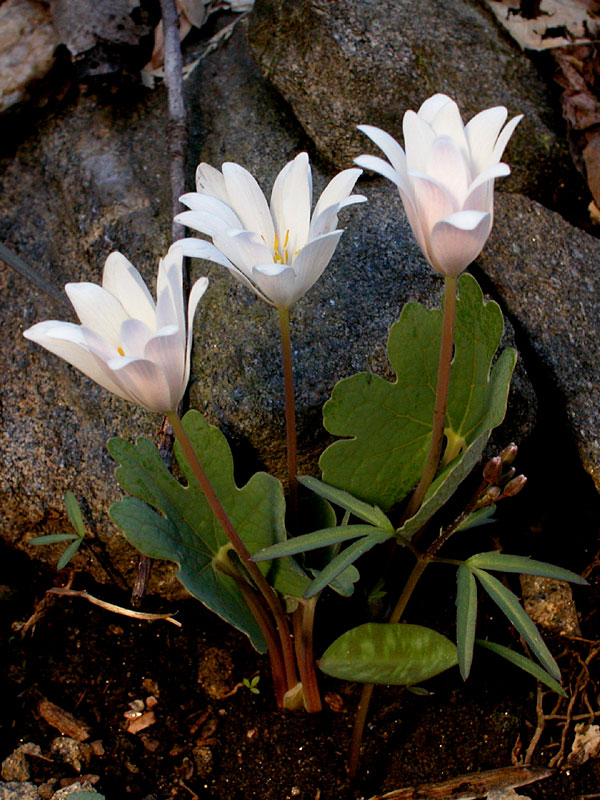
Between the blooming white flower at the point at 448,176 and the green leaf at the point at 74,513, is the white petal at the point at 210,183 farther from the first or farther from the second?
the green leaf at the point at 74,513

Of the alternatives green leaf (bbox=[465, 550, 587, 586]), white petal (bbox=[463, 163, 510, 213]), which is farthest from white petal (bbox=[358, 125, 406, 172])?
green leaf (bbox=[465, 550, 587, 586])

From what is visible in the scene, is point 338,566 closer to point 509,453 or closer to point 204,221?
point 509,453

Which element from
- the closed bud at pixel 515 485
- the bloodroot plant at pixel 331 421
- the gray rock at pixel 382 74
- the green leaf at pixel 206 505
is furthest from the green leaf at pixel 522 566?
the gray rock at pixel 382 74

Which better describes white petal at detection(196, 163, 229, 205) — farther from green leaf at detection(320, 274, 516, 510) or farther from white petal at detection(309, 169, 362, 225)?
green leaf at detection(320, 274, 516, 510)

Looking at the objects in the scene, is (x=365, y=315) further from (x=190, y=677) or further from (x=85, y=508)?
(x=190, y=677)

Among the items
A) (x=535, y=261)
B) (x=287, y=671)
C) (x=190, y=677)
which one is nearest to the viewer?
(x=287, y=671)

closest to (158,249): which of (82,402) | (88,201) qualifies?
(88,201)
